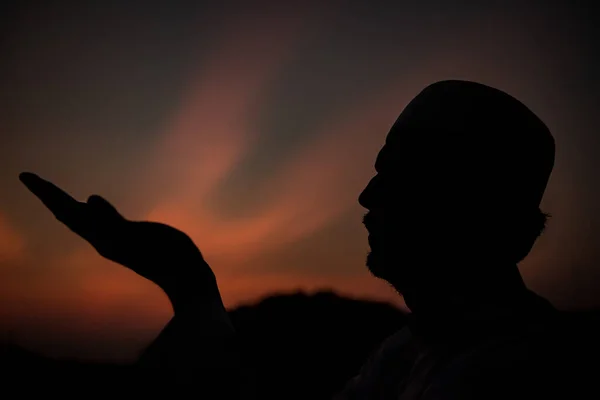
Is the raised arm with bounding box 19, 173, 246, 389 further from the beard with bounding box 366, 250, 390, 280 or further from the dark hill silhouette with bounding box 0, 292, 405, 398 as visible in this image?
A: the dark hill silhouette with bounding box 0, 292, 405, 398

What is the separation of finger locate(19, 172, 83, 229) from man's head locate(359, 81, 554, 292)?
51.0 inches

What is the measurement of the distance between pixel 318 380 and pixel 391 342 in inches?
426

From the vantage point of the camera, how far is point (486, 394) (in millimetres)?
1472

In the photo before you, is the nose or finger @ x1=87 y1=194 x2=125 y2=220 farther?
the nose

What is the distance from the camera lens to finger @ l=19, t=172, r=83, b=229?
193 centimetres

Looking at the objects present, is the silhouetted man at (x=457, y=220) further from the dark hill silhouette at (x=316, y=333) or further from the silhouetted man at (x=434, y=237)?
the dark hill silhouette at (x=316, y=333)

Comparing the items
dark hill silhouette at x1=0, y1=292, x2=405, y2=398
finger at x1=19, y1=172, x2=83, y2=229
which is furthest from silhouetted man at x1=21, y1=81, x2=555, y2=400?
dark hill silhouette at x1=0, y1=292, x2=405, y2=398

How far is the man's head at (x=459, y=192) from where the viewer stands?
209 centimetres

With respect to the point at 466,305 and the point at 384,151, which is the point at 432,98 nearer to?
the point at 384,151

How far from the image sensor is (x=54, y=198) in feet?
6.42

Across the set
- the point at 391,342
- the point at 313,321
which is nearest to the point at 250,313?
the point at 313,321

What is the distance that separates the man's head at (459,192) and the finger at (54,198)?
1295 mm

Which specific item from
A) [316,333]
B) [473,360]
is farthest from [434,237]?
[316,333]

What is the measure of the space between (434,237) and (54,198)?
163 centimetres
